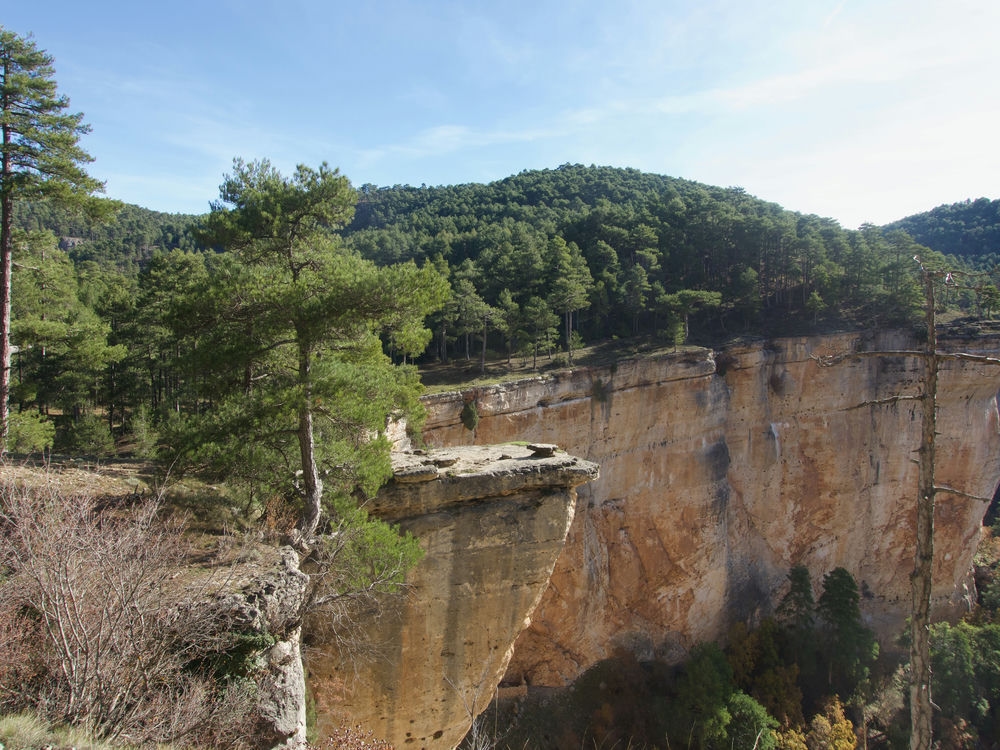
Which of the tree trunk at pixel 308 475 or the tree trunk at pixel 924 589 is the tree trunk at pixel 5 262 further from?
the tree trunk at pixel 924 589

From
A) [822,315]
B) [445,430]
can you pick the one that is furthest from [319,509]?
[822,315]

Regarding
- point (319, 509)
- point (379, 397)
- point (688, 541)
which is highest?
point (379, 397)

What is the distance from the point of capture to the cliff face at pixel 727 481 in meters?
22.2

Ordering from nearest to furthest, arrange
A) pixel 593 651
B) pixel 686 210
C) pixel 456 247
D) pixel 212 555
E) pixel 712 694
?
1. pixel 212 555
2. pixel 712 694
3. pixel 593 651
4. pixel 686 210
5. pixel 456 247

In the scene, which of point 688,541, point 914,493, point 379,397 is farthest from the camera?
point 914,493

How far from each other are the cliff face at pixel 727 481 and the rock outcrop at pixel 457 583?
9.62 meters

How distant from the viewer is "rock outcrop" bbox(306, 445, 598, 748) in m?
10.3

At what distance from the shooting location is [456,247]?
43594 mm

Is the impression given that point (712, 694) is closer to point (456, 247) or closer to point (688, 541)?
point (688, 541)

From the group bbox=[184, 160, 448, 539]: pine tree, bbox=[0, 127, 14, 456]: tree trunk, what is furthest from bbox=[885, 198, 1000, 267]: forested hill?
bbox=[0, 127, 14, 456]: tree trunk

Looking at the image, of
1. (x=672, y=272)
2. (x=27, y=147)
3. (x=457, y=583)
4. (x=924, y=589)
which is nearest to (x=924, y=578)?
(x=924, y=589)

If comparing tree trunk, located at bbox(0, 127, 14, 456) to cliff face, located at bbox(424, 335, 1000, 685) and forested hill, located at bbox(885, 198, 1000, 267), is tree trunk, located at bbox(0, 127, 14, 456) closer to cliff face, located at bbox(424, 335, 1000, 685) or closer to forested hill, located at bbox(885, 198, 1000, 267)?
cliff face, located at bbox(424, 335, 1000, 685)

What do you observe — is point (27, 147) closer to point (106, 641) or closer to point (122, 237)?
point (106, 641)

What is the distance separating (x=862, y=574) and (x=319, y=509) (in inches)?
1206
